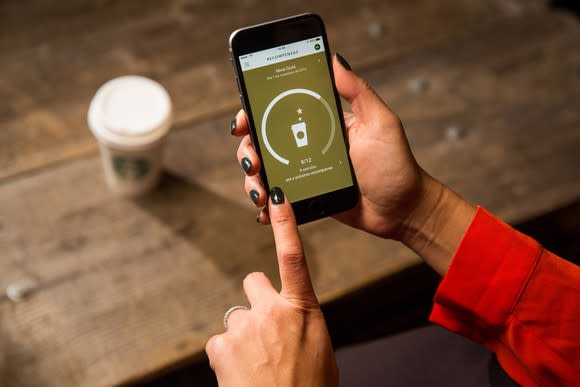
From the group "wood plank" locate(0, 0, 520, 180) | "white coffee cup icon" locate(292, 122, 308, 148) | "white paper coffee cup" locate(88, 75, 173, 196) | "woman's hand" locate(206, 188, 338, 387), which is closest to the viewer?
"woman's hand" locate(206, 188, 338, 387)

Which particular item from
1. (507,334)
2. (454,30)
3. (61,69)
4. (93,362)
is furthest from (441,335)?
(61,69)

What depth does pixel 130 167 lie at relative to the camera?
0.99 metres

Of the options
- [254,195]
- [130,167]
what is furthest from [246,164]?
[130,167]

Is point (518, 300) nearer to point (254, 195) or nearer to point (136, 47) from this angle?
point (254, 195)

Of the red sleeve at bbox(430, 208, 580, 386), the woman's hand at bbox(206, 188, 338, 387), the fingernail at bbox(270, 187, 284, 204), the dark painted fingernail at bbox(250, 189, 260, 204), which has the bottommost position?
the red sleeve at bbox(430, 208, 580, 386)

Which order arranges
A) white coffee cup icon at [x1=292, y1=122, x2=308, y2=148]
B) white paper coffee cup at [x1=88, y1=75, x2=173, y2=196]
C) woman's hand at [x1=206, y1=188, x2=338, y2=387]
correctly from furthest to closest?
white paper coffee cup at [x1=88, y1=75, x2=173, y2=196]
white coffee cup icon at [x1=292, y1=122, x2=308, y2=148]
woman's hand at [x1=206, y1=188, x2=338, y2=387]

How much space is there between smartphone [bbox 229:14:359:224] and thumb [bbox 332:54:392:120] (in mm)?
10

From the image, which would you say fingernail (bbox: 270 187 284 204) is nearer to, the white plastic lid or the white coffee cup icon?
the white coffee cup icon

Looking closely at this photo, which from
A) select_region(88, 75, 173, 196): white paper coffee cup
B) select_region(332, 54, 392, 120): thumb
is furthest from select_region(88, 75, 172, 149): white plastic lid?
select_region(332, 54, 392, 120): thumb

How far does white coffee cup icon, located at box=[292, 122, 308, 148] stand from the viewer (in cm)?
84

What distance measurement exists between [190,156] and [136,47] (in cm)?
28

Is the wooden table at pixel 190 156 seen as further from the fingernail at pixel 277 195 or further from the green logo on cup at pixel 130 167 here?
the fingernail at pixel 277 195

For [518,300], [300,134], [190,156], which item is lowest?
[518,300]

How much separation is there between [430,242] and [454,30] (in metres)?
0.59
